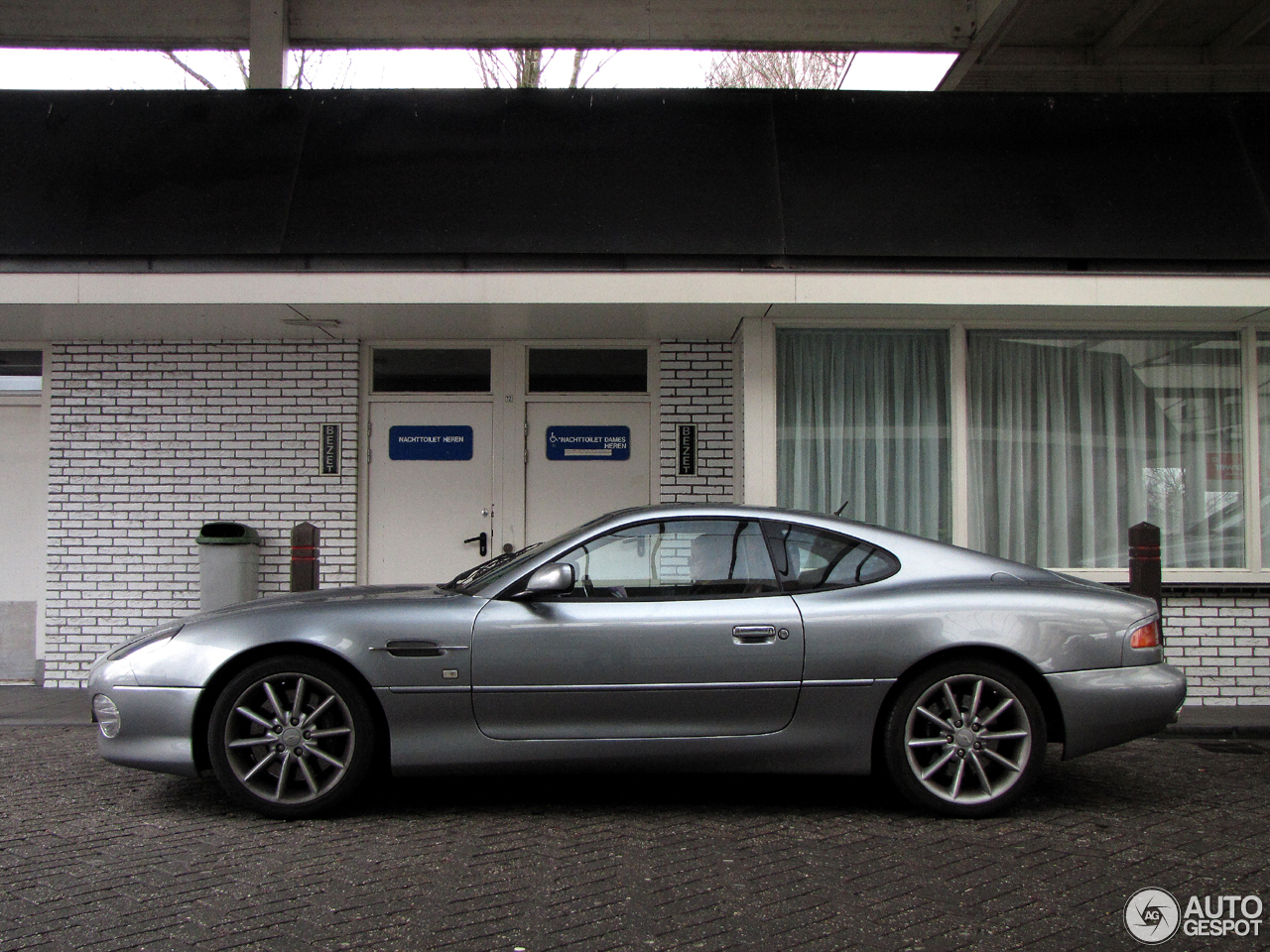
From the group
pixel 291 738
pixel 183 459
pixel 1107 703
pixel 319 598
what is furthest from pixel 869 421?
pixel 183 459

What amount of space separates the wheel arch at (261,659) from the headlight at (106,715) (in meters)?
0.35

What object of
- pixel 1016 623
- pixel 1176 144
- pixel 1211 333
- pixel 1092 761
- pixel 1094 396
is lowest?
pixel 1092 761

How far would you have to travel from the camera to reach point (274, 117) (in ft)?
25.4

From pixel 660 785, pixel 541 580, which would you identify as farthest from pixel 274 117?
pixel 660 785

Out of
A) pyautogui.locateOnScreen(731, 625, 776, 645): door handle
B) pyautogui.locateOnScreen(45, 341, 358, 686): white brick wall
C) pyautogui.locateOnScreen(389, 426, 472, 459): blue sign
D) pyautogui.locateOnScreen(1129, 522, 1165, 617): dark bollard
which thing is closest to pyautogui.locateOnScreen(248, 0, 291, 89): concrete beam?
pyautogui.locateOnScreen(45, 341, 358, 686): white brick wall

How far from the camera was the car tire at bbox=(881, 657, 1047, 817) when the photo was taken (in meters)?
4.28

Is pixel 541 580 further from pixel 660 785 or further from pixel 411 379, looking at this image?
pixel 411 379

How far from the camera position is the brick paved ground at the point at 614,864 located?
312cm

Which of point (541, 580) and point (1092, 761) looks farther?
point (1092, 761)

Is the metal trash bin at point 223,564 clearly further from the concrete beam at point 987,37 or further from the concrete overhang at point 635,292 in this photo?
the concrete beam at point 987,37

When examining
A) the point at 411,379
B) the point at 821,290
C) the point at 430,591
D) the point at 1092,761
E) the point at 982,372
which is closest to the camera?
the point at 430,591

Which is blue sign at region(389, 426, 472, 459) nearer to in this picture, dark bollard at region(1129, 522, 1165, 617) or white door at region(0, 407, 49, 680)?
white door at region(0, 407, 49, 680)

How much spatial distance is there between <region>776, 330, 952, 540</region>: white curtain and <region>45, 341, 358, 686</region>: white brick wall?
3.51 meters

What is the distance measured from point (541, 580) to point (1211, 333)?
5866 mm
